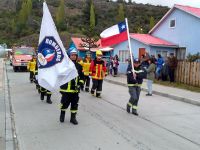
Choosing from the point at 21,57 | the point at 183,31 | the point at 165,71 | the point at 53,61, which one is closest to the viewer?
the point at 53,61

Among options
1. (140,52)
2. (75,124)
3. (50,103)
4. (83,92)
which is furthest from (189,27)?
(75,124)

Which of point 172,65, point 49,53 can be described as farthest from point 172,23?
point 49,53

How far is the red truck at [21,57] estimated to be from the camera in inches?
1238

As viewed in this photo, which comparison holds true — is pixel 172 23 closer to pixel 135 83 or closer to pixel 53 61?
pixel 135 83

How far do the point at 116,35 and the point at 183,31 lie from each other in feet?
56.2

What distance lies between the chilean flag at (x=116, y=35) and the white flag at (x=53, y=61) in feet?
10.4

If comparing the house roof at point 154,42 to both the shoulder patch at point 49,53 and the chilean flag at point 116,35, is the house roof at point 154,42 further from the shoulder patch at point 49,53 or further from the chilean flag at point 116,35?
the shoulder patch at point 49,53

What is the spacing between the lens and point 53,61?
871 centimetres

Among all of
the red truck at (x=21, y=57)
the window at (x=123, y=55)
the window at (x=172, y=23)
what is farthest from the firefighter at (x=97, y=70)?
the red truck at (x=21, y=57)

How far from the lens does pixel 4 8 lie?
12200cm

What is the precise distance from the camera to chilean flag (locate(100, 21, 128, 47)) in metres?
11.5

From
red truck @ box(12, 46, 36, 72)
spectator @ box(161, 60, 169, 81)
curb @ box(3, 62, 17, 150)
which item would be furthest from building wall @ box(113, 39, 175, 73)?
curb @ box(3, 62, 17, 150)

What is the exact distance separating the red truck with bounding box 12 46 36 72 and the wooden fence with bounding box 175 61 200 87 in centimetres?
A: 1336

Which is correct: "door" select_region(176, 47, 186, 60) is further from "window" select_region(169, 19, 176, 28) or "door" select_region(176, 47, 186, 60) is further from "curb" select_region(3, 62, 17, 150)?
"curb" select_region(3, 62, 17, 150)
